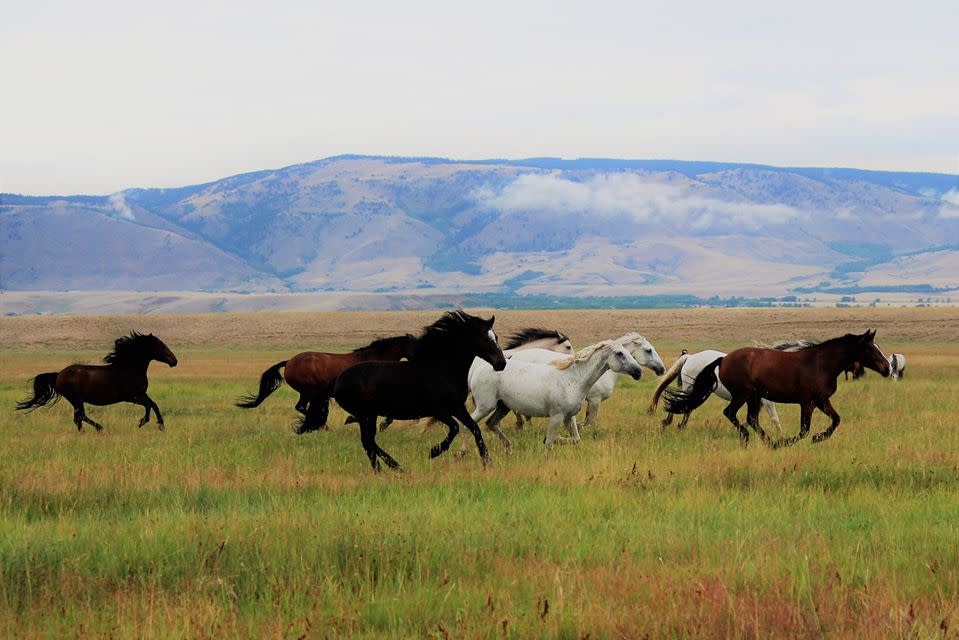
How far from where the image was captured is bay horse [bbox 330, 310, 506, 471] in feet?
41.7

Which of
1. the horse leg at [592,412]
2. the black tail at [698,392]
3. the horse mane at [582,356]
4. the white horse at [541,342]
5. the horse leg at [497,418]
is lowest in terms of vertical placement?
the horse leg at [592,412]

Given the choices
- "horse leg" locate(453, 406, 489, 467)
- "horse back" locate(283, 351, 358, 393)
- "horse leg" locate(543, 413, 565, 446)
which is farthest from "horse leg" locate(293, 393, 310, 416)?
"horse leg" locate(453, 406, 489, 467)

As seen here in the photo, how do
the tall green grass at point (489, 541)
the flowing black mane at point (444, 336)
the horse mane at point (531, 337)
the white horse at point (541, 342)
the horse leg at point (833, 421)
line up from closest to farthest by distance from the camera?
the tall green grass at point (489, 541)
the flowing black mane at point (444, 336)
the horse leg at point (833, 421)
the white horse at point (541, 342)
the horse mane at point (531, 337)

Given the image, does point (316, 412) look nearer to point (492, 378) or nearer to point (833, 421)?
point (492, 378)

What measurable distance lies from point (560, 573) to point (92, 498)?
217 inches

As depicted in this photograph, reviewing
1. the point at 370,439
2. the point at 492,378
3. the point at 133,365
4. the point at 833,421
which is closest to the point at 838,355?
the point at 833,421

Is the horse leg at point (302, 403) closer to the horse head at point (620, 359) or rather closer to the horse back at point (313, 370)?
the horse back at point (313, 370)

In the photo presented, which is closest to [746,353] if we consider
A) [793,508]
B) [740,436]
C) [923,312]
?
[740,436]

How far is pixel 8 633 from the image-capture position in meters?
6.05

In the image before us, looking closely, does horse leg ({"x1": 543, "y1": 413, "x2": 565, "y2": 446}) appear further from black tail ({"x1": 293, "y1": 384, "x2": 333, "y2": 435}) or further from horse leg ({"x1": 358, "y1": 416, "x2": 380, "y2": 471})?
black tail ({"x1": 293, "y1": 384, "x2": 333, "y2": 435})

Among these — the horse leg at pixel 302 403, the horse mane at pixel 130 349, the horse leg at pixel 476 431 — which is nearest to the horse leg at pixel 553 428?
the horse leg at pixel 476 431

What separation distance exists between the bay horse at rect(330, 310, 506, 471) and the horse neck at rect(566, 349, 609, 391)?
216cm

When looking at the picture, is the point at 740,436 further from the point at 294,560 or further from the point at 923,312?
the point at 923,312

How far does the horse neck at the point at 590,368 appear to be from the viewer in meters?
14.9
